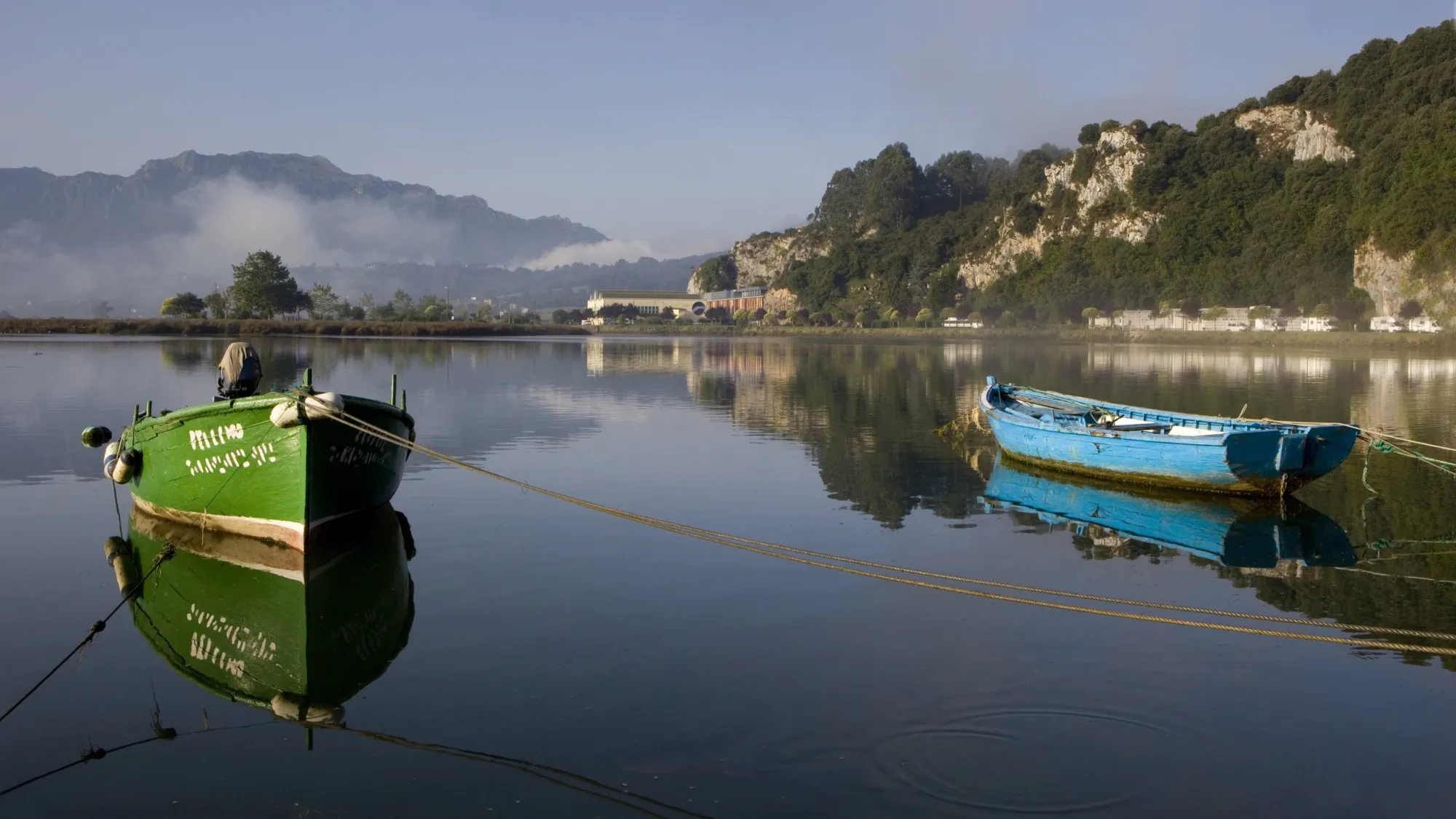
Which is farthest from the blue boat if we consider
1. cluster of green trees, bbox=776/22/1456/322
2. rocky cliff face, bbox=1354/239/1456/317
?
cluster of green trees, bbox=776/22/1456/322

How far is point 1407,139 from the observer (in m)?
105

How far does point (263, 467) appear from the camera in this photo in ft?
49.7

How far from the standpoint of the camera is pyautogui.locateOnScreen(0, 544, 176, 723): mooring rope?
1002 centimetres

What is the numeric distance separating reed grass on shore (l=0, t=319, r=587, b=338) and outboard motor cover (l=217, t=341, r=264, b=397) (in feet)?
350

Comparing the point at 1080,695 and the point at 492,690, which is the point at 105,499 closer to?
the point at 492,690

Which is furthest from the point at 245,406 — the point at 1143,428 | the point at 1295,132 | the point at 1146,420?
the point at 1295,132

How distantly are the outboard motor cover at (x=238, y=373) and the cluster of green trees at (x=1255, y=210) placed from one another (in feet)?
318

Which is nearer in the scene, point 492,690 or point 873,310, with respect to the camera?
point 492,690

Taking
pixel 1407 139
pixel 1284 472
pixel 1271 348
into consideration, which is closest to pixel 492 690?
pixel 1284 472

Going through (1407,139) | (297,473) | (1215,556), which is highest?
(1407,139)

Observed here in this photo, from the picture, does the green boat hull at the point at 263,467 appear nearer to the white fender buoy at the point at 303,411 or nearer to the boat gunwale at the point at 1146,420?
the white fender buoy at the point at 303,411

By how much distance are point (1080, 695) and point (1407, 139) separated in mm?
115789

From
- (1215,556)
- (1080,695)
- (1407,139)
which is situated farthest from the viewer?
(1407,139)

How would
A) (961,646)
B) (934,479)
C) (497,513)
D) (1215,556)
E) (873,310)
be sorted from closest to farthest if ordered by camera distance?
(961,646) < (1215,556) < (497,513) < (934,479) < (873,310)
